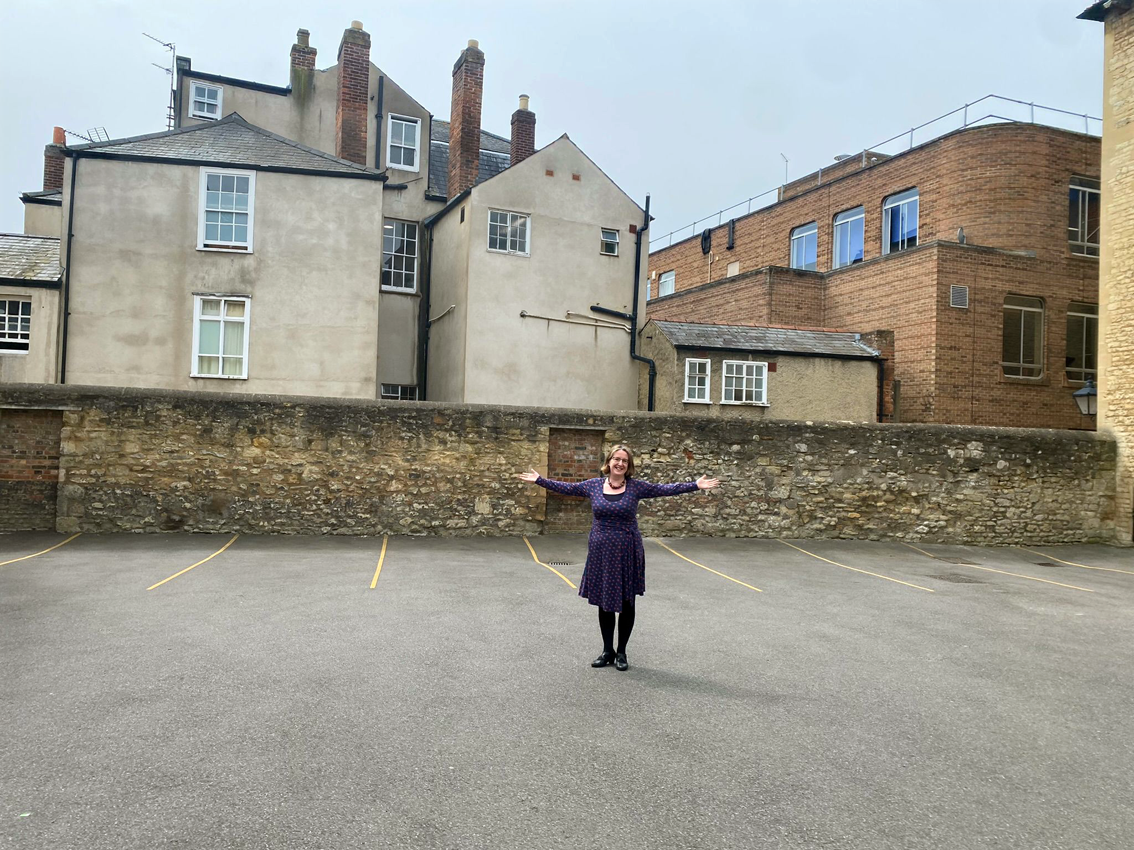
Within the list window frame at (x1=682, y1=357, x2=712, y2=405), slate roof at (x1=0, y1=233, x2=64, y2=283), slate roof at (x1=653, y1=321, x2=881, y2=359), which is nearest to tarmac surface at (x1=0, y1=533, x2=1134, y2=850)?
slate roof at (x1=0, y1=233, x2=64, y2=283)

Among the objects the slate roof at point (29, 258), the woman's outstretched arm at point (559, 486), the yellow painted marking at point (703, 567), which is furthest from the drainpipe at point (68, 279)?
the woman's outstretched arm at point (559, 486)

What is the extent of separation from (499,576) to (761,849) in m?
8.25

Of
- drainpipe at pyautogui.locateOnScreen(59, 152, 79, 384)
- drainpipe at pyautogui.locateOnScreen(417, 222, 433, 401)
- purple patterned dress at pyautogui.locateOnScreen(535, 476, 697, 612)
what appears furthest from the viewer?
drainpipe at pyautogui.locateOnScreen(417, 222, 433, 401)

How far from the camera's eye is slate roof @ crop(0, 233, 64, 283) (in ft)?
66.2

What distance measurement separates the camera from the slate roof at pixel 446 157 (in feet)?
89.8

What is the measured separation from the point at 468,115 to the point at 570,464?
41.9 feet

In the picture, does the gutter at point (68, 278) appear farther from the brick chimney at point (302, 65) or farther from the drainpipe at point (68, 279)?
the brick chimney at point (302, 65)

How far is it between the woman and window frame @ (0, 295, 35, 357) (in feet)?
59.2

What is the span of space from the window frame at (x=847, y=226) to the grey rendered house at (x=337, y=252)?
9.36 metres

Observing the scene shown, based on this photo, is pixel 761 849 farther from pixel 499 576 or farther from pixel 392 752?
pixel 499 576

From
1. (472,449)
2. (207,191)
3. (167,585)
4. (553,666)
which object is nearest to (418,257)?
(207,191)

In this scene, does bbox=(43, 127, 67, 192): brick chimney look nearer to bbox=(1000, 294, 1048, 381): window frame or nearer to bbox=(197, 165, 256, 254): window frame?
bbox=(197, 165, 256, 254): window frame

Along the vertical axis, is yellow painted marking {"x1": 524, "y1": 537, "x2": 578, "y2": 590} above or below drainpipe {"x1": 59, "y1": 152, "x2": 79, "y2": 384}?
below

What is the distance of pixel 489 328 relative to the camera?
2302 centimetres
